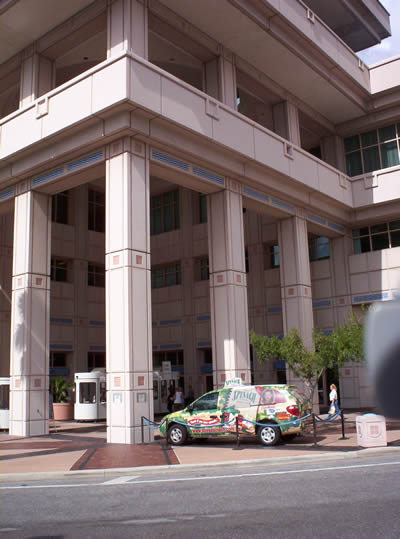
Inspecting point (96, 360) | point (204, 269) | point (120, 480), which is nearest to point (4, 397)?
point (96, 360)

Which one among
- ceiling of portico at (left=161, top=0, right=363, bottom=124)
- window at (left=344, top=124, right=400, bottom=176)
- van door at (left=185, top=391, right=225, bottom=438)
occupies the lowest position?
van door at (left=185, top=391, right=225, bottom=438)

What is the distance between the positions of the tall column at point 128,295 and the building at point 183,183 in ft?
0.21

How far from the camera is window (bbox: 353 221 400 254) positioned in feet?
103

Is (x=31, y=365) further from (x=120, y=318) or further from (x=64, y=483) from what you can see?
(x=64, y=483)

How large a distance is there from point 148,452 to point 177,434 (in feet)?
6.17

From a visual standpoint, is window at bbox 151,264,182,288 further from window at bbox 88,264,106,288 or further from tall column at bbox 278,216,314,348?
tall column at bbox 278,216,314,348

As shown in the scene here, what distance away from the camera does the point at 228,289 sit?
23375 millimetres

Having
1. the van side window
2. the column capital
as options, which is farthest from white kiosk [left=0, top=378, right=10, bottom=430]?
the column capital

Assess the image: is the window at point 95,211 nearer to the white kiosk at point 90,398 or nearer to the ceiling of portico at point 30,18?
the white kiosk at point 90,398

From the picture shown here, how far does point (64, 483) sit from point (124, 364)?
6.74 m

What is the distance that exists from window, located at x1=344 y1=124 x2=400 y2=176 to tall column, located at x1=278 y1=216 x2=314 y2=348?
20.7 ft

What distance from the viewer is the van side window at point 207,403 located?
17656 mm

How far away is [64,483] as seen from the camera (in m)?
12.3

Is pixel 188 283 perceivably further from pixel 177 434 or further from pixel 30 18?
pixel 177 434
